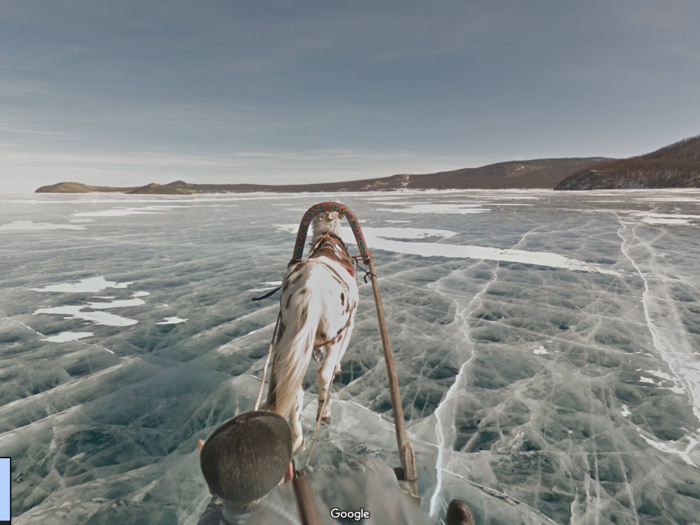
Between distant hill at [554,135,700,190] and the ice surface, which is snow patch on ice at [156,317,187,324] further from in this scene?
distant hill at [554,135,700,190]

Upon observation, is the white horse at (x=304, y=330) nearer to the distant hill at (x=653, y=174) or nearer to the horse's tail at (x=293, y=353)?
the horse's tail at (x=293, y=353)

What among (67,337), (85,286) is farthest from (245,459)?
(85,286)

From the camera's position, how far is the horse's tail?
1.97 m

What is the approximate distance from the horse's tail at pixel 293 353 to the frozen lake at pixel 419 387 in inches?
36.3

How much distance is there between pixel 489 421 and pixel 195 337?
155 inches

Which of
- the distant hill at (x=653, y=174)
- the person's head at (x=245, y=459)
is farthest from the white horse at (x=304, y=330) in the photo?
the distant hill at (x=653, y=174)

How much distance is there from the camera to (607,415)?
9.53 ft

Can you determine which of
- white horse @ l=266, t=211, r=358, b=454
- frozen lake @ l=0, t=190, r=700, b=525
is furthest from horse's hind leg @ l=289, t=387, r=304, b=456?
frozen lake @ l=0, t=190, r=700, b=525

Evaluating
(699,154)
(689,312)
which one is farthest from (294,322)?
(699,154)

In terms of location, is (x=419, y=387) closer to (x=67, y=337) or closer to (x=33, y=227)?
(x=67, y=337)

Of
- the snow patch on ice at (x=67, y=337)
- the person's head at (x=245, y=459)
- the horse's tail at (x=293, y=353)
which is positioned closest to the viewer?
the person's head at (x=245, y=459)

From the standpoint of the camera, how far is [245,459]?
2.66 feet

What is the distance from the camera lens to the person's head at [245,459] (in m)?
0.80

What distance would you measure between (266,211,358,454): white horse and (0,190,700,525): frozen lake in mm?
749
